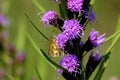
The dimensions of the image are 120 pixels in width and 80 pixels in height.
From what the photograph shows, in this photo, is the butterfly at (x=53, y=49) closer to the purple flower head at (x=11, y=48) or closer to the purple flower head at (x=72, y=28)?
the purple flower head at (x=72, y=28)

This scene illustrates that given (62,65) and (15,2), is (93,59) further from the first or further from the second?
(15,2)

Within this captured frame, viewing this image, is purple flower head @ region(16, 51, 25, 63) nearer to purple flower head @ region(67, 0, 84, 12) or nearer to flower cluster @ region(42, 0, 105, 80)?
flower cluster @ region(42, 0, 105, 80)

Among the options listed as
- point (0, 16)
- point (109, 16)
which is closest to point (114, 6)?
point (109, 16)

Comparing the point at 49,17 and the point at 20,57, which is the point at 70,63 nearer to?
the point at 49,17

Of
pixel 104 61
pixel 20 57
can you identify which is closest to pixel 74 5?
pixel 104 61

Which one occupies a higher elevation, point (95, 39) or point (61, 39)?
point (61, 39)

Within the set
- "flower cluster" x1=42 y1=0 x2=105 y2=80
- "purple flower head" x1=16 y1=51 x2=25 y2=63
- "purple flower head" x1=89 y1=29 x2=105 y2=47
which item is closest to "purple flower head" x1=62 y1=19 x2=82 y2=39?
"flower cluster" x1=42 y1=0 x2=105 y2=80

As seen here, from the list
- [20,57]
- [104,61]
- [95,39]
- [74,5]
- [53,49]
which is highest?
[74,5]
